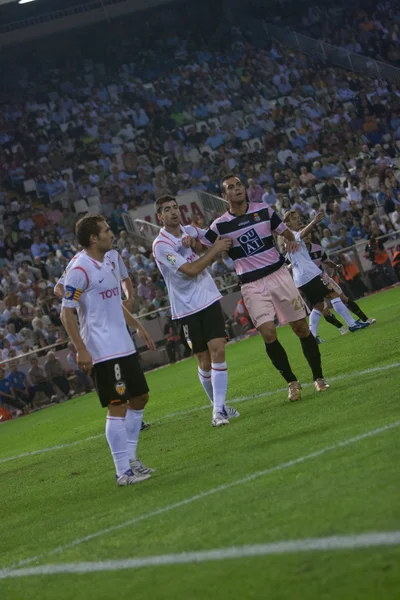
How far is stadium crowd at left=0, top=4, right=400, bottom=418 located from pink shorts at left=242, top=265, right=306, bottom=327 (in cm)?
1478

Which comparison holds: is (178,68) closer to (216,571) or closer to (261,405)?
(261,405)

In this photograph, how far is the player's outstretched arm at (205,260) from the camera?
31.5 ft

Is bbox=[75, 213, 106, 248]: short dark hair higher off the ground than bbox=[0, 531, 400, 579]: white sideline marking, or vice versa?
bbox=[75, 213, 106, 248]: short dark hair

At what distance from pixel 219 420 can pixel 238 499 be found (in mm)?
4024

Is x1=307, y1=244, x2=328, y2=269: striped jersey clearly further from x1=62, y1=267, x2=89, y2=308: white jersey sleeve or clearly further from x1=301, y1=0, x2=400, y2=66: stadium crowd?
x1=301, y1=0, x2=400, y2=66: stadium crowd

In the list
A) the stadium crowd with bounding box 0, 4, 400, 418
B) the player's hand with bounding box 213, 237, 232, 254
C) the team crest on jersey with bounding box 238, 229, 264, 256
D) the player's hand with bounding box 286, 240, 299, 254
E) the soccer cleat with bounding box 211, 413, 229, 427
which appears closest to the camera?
the player's hand with bounding box 213, 237, 232, 254

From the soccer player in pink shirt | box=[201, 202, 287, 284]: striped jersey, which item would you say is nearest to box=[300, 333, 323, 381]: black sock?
the soccer player in pink shirt

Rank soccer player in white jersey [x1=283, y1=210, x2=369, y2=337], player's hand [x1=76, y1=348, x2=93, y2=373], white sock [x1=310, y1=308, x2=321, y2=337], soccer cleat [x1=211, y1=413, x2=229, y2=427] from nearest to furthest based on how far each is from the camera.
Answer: player's hand [x1=76, y1=348, x2=93, y2=373]
soccer cleat [x1=211, y1=413, x2=229, y2=427]
soccer player in white jersey [x1=283, y1=210, x2=369, y2=337]
white sock [x1=310, y1=308, x2=321, y2=337]

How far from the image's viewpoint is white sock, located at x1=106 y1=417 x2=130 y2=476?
8.20 metres

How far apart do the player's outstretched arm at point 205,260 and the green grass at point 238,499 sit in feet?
5.10

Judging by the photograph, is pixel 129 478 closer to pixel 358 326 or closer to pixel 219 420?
pixel 219 420

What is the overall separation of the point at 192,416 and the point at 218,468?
451 cm

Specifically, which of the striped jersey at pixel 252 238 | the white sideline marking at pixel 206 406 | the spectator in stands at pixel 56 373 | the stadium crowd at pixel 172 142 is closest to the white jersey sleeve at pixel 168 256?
the striped jersey at pixel 252 238

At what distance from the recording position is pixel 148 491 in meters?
7.52
